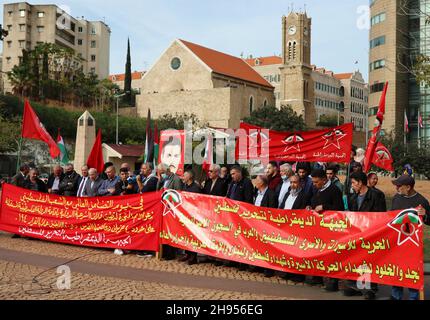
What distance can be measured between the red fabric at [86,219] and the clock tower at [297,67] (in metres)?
81.7

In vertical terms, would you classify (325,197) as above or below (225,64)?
below

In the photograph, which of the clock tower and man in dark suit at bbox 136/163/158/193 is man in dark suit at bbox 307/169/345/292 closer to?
man in dark suit at bbox 136/163/158/193

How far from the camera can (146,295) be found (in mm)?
6820

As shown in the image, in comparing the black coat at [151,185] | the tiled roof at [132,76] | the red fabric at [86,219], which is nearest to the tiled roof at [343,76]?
the tiled roof at [132,76]

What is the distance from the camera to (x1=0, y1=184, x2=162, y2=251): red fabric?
9820 mm

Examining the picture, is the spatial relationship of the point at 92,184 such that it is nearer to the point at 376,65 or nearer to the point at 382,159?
the point at 382,159

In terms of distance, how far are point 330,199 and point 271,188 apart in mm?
2260

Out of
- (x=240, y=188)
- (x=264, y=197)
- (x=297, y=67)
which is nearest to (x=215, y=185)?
(x=240, y=188)

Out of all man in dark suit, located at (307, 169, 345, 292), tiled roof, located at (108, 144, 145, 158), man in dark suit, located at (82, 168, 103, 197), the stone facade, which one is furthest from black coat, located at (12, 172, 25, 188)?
the stone facade

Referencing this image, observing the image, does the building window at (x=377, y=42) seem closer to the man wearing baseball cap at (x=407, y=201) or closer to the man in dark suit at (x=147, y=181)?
the man in dark suit at (x=147, y=181)

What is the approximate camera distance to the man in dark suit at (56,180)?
1237 centimetres

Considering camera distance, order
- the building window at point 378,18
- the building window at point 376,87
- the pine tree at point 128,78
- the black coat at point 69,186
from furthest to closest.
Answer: the pine tree at point 128,78, the building window at point 376,87, the building window at point 378,18, the black coat at point 69,186

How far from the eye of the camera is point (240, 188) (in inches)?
364
